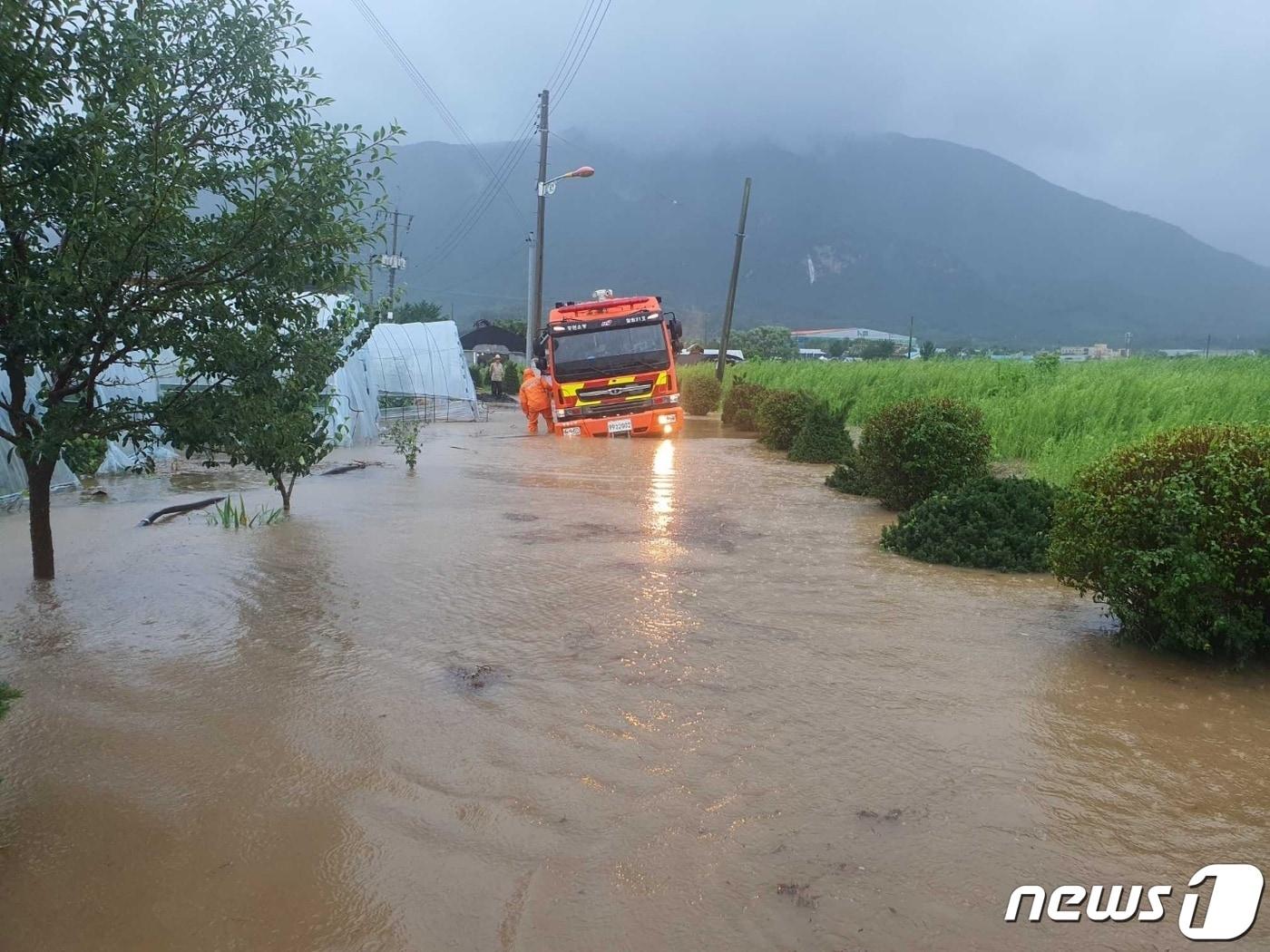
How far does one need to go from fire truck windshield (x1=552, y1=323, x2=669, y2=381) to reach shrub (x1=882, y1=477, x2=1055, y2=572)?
1135cm

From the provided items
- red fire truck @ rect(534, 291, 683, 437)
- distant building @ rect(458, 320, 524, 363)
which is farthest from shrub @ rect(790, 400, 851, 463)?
distant building @ rect(458, 320, 524, 363)

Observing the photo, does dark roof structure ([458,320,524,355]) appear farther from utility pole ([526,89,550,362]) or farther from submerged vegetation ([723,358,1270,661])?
submerged vegetation ([723,358,1270,661])

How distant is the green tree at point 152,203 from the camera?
4723 millimetres

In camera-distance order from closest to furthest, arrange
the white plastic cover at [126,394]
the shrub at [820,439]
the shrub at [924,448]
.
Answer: the shrub at [924,448] → the white plastic cover at [126,394] → the shrub at [820,439]

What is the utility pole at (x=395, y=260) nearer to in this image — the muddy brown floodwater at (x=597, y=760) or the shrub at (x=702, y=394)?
the muddy brown floodwater at (x=597, y=760)

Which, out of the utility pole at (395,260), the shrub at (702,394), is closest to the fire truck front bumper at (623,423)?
the utility pole at (395,260)

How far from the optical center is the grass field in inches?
414

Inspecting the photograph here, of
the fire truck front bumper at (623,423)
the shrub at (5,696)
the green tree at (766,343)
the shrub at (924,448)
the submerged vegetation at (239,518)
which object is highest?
the green tree at (766,343)

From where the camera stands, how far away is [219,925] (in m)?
3.00

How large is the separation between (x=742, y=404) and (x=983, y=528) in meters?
15.4

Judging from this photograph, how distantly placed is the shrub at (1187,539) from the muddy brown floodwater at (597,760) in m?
0.27

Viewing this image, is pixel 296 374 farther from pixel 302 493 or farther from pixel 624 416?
pixel 624 416

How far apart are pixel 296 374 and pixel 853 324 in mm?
162238

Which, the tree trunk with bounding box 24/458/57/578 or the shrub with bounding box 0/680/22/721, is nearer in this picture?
the shrub with bounding box 0/680/22/721
